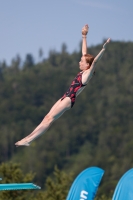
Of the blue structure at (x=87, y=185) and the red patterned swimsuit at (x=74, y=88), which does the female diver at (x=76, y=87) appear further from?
the blue structure at (x=87, y=185)

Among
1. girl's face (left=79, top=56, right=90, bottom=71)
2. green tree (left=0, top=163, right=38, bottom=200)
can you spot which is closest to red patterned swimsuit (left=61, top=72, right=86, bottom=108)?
girl's face (left=79, top=56, right=90, bottom=71)

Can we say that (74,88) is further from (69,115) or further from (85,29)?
(69,115)

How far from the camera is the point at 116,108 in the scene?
15538cm

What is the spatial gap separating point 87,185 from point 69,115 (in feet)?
431

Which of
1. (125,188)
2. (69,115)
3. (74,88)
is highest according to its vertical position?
(74,88)

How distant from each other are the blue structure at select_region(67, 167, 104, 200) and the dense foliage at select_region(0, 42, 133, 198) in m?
83.1

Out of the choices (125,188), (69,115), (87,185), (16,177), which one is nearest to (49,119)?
(125,188)

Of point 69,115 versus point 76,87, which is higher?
point 76,87

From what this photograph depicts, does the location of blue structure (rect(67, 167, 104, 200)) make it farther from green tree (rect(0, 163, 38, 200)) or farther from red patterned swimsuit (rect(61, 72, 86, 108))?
green tree (rect(0, 163, 38, 200))

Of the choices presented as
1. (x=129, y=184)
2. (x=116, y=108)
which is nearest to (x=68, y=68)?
(x=116, y=108)

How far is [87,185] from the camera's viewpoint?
2264 centimetres

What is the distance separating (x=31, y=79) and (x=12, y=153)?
33.5m

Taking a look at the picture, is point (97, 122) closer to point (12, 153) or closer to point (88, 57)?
point (12, 153)

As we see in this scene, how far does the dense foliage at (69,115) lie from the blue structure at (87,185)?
3272 inches
